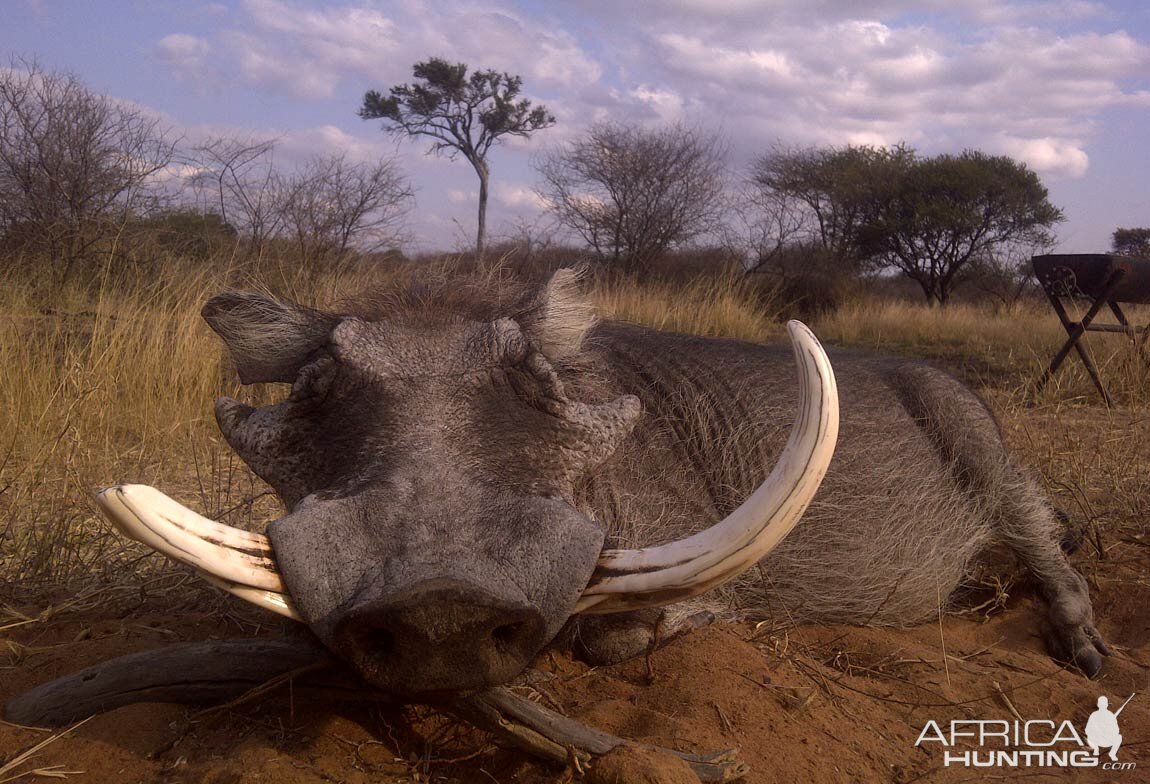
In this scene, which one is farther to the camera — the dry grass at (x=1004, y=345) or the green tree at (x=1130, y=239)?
the green tree at (x=1130, y=239)

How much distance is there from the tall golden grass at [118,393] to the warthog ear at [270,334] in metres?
0.35

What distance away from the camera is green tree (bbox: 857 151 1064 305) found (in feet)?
69.1

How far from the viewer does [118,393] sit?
16.1ft

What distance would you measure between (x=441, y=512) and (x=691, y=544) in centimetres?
41

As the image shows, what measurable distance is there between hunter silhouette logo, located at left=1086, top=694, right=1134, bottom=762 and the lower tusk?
1769 mm

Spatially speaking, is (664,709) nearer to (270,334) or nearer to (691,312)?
(270,334)

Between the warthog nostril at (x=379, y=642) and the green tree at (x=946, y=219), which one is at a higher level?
the green tree at (x=946, y=219)

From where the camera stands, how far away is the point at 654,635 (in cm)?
195

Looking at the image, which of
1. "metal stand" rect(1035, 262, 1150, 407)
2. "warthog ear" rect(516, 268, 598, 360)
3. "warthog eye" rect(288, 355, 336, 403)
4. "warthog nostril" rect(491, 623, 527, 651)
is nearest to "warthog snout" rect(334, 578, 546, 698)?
"warthog nostril" rect(491, 623, 527, 651)

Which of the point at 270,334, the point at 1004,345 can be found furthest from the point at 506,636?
the point at 1004,345

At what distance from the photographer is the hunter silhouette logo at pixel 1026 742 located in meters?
1.92

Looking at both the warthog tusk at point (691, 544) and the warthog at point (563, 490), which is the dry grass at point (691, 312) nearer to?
the warthog at point (563, 490)

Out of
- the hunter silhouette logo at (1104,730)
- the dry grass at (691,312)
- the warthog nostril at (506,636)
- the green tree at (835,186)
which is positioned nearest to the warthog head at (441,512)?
the warthog nostril at (506,636)

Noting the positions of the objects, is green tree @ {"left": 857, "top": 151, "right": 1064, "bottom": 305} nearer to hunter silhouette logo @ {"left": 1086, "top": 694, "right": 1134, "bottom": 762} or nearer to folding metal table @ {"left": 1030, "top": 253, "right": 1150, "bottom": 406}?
folding metal table @ {"left": 1030, "top": 253, "right": 1150, "bottom": 406}
